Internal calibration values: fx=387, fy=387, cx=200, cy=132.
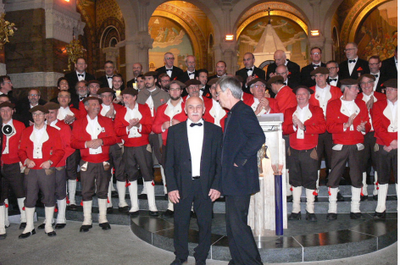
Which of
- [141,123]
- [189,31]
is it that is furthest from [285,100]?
[189,31]

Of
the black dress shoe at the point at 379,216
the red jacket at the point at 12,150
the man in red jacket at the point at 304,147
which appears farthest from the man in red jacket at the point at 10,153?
the black dress shoe at the point at 379,216

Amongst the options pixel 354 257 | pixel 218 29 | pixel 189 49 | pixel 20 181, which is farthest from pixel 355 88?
pixel 189 49

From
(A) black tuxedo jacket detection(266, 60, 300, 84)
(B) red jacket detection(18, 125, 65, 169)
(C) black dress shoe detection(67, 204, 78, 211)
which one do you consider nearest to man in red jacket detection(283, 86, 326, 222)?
(A) black tuxedo jacket detection(266, 60, 300, 84)

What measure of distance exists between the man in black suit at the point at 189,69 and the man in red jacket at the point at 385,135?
387 cm

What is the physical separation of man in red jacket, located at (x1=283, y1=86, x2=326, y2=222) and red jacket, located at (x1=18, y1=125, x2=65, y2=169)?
334cm

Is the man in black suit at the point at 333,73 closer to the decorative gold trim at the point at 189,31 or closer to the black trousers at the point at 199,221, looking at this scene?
the black trousers at the point at 199,221

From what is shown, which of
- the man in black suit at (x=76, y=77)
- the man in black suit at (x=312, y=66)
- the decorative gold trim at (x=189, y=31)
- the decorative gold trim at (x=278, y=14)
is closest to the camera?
the man in black suit at (x=312, y=66)

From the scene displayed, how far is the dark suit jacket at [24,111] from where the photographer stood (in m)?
6.90

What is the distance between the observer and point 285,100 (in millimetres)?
6348

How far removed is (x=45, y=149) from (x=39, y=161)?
0.62 feet

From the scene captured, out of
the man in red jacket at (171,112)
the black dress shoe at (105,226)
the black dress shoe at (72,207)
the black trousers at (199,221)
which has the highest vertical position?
the man in red jacket at (171,112)

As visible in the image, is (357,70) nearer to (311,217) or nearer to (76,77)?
(311,217)

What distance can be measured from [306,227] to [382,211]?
1.24 m

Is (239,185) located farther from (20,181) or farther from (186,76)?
(186,76)
